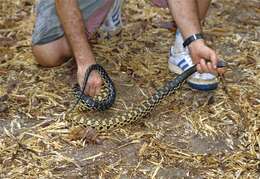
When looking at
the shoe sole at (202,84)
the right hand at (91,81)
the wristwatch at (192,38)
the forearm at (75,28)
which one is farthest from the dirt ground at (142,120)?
the wristwatch at (192,38)

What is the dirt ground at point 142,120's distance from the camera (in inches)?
145

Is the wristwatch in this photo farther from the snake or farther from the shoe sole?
the shoe sole

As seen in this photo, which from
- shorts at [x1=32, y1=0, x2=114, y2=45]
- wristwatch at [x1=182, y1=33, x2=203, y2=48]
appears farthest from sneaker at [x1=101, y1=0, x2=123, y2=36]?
wristwatch at [x1=182, y1=33, x2=203, y2=48]

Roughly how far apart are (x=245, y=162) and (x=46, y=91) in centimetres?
158

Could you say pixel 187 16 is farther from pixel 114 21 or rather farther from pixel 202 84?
pixel 114 21

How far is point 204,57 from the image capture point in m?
3.85

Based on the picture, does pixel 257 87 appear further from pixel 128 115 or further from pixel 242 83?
pixel 128 115

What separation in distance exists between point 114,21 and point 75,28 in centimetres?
123

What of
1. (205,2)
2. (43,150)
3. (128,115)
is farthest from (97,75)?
(205,2)

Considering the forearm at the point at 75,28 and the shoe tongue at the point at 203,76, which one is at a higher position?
the forearm at the point at 75,28

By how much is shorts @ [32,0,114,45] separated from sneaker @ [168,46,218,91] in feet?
2.20

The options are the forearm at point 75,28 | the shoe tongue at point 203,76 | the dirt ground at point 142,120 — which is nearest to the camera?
the dirt ground at point 142,120

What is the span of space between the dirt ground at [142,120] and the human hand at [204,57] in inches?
17.7

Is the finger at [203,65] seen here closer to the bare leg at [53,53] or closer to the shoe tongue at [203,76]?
the shoe tongue at [203,76]
